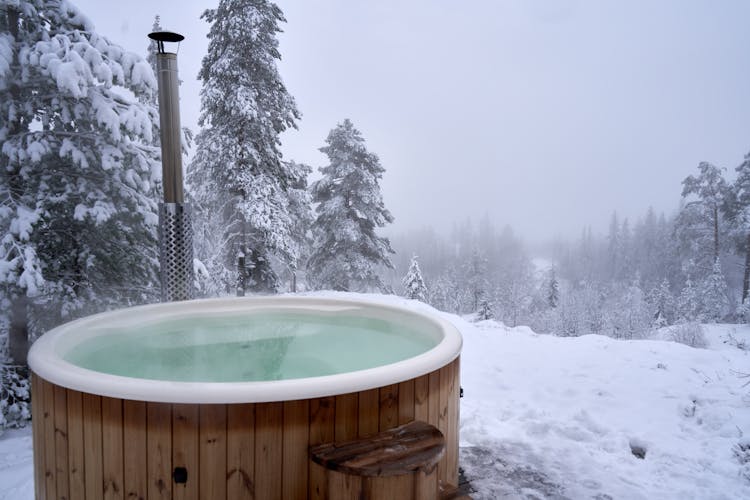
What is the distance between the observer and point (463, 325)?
6980 mm

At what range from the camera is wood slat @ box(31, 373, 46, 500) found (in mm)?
2004

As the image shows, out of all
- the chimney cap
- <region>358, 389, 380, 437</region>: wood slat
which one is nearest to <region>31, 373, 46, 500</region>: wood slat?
<region>358, 389, 380, 437</region>: wood slat

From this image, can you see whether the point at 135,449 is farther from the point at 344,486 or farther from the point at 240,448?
the point at 344,486

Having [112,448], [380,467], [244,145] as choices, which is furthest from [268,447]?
[244,145]

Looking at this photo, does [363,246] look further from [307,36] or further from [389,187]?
[307,36]

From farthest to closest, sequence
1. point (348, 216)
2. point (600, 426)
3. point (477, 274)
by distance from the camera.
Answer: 1. point (477, 274)
2. point (348, 216)
3. point (600, 426)

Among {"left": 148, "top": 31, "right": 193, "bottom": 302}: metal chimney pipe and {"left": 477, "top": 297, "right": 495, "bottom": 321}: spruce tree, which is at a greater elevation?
{"left": 148, "top": 31, "right": 193, "bottom": 302}: metal chimney pipe

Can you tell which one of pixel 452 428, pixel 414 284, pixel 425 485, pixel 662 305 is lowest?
pixel 662 305

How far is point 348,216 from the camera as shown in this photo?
38.2 ft

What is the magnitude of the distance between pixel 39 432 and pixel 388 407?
159cm

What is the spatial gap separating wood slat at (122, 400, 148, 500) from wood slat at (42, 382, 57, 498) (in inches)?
18.4

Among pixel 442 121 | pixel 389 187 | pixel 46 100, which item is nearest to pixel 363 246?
pixel 389 187

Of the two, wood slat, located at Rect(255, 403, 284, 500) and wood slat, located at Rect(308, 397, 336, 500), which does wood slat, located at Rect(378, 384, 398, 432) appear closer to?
wood slat, located at Rect(308, 397, 336, 500)

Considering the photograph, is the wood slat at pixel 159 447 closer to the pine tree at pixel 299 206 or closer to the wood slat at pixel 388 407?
the wood slat at pixel 388 407
